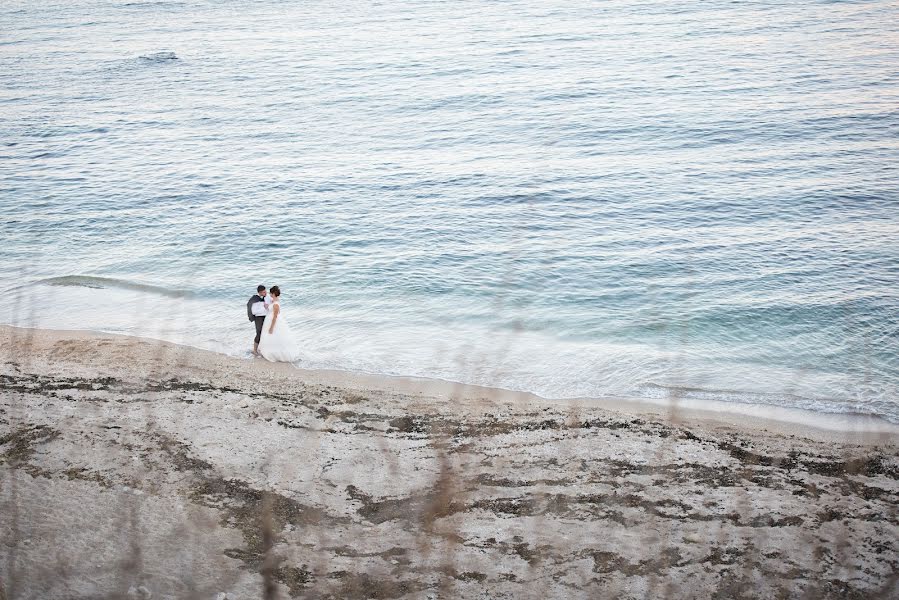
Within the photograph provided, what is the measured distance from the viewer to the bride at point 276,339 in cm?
1555

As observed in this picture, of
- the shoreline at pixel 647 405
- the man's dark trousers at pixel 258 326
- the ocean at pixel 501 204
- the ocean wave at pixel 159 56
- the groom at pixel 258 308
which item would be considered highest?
the ocean wave at pixel 159 56

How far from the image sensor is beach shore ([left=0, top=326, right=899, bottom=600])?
9.30 m

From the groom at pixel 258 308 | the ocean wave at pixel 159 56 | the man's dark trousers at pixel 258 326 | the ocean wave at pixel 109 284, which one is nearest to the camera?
the groom at pixel 258 308

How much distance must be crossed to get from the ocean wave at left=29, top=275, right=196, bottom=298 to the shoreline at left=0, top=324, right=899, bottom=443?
420cm

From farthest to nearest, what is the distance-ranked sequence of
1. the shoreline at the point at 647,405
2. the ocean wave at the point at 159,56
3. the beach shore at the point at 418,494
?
the ocean wave at the point at 159,56 → the shoreline at the point at 647,405 → the beach shore at the point at 418,494

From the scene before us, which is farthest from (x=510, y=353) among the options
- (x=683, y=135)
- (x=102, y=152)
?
(x=102, y=152)

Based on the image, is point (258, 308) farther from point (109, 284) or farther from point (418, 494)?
point (109, 284)

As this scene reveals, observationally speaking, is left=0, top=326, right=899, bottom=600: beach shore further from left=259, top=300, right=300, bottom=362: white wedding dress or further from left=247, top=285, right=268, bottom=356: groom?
left=247, top=285, right=268, bottom=356: groom

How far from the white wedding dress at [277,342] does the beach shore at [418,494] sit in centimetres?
106

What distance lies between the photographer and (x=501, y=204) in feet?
89.4

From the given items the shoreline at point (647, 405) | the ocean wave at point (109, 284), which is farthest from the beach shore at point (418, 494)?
the ocean wave at point (109, 284)

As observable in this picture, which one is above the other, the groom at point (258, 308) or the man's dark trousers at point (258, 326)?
the groom at point (258, 308)

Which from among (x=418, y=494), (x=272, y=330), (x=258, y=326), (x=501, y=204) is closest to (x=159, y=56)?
(x=501, y=204)

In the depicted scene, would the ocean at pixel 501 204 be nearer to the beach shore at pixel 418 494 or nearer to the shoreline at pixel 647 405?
the shoreline at pixel 647 405
